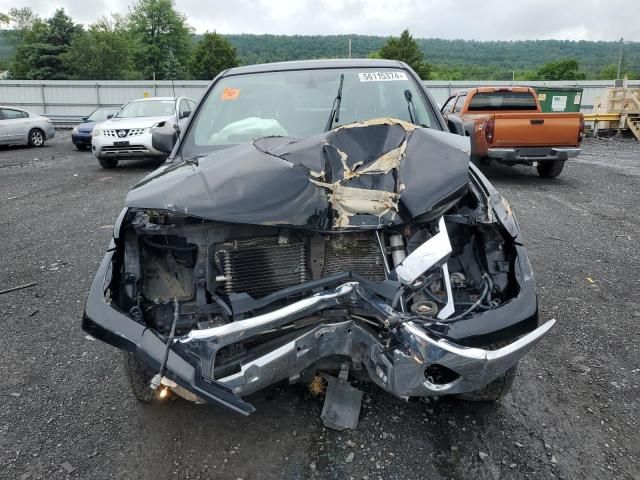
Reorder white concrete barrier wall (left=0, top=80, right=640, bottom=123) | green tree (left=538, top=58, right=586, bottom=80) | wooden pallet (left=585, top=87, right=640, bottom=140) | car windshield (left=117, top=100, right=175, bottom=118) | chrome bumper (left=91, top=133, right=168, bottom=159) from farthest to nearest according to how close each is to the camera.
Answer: green tree (left=538, top=58, right=586, bottom=80) → white concrete barrier wall (left=0, top=80, right=640, bottom=123) → wooden pallet (left=585, top=87, right=640, bottom=140) → car windshield (left=117, top=100, right=175, bottom=118) → chrome bumper (left=91, top=133, right=168, bottom=159)

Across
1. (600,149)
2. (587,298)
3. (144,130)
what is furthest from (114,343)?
(600,149)

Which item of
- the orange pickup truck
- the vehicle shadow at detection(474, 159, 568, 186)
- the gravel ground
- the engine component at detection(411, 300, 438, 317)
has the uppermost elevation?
the orange pickup truck

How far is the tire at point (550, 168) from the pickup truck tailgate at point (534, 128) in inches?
31.0

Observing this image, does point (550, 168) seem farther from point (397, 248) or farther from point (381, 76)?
point (397, 248)

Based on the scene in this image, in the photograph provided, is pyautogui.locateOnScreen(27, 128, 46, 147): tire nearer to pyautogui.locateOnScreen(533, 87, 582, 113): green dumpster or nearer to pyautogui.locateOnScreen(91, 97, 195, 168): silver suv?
pyautogui.locateOnScreen(91, 97, 195, 168): silver suv

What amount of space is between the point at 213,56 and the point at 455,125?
5080 centimetres

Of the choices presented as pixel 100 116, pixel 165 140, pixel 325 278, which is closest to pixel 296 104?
pixel 165 140

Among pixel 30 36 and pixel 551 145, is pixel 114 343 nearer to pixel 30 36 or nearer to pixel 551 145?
pixel 551 145

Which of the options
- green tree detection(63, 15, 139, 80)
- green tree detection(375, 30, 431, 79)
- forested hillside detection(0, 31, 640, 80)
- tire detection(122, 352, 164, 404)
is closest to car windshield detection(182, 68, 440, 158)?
tire detection(122, 352, 164, 404)

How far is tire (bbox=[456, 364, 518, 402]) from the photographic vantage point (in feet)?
8.11

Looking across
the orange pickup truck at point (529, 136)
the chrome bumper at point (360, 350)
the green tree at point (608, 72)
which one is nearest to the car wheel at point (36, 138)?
the orange pickup truck at point (529, 136)

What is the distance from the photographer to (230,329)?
187 centimetres

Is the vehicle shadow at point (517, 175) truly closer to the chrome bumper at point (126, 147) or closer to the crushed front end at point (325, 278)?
the chrome bumper at point (126, 147)

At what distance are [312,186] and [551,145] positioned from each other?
26.3 ft
